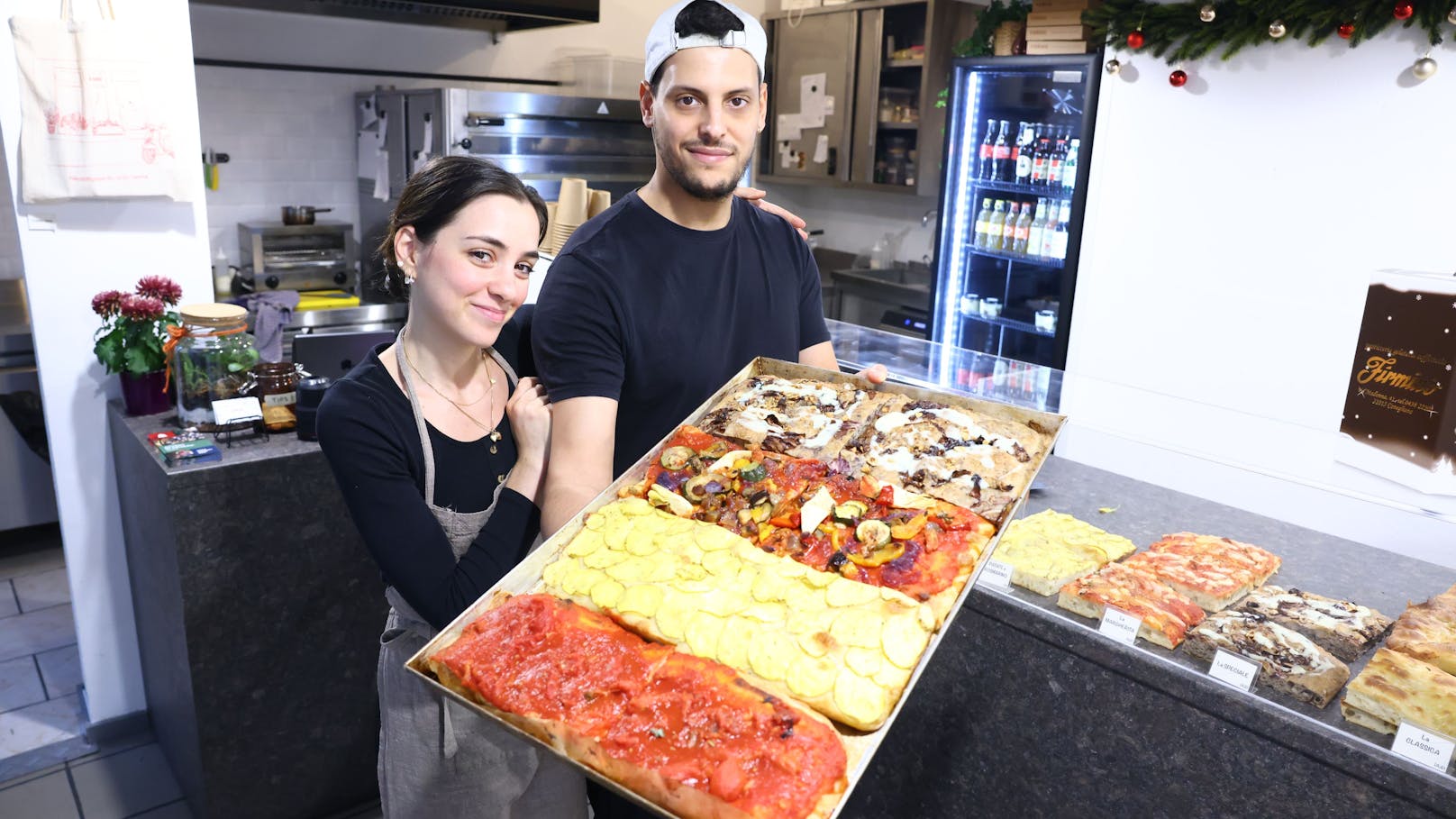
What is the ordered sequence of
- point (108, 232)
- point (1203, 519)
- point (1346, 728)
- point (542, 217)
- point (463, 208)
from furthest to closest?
1. point (108, 232)
2. point (1203, 519)
3. point (542, 217)
4. point (463, 208)
5. point (1346, 728)

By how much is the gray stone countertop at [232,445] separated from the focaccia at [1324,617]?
2241mm

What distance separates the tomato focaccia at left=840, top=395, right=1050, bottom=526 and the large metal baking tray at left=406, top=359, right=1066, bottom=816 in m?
0.02

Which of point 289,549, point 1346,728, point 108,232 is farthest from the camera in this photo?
point 108,232

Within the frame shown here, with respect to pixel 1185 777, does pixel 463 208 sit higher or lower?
higher

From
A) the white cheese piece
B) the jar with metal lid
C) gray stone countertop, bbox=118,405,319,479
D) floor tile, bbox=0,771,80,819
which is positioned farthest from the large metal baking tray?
floor tile, bbox=0,771,80,819

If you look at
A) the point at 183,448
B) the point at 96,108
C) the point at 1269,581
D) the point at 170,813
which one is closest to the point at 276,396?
the point at 183,448

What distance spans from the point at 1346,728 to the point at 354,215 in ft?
16.9

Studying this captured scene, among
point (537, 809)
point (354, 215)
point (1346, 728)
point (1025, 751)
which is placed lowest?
point (537, 809)

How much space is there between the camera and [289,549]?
2619 millimetres

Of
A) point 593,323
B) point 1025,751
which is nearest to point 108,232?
point 593,323

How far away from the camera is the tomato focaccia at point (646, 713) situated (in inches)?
41.4

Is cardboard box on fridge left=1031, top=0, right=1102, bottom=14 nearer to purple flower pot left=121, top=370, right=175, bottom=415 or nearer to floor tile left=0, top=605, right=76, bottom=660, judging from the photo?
purple flower pot left=121, top=370, right=175, bottom=415

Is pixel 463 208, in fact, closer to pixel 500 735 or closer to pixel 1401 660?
pixel 500 735

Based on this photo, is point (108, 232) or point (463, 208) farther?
point (108, 232)
